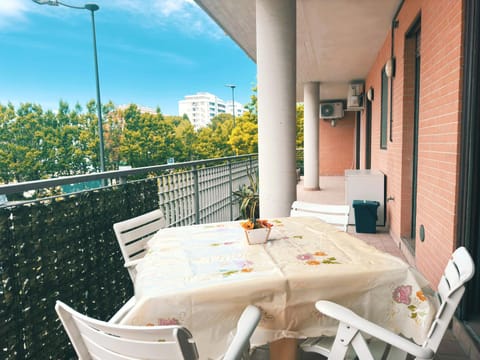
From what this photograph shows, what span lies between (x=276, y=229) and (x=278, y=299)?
0.77 m

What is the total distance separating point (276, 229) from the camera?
6.86ft

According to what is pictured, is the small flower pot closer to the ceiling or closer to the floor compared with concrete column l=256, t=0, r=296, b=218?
closer to the floor

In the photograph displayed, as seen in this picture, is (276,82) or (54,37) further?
(54,37)

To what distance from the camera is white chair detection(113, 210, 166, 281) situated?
2.15 m

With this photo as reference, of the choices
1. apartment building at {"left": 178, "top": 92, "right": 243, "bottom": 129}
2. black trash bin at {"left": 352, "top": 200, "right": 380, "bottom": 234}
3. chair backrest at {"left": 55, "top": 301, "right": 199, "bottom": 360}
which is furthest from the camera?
apartment building at {"left": 178, "top": 92, "right": 243, "bottom": 129}

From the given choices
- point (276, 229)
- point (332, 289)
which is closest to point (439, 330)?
point (332, 289)

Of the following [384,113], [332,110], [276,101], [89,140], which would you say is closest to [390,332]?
[276,101]

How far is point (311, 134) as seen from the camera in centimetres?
1039

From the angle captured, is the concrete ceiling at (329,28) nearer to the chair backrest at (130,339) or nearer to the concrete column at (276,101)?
the concrete column at (276,101)

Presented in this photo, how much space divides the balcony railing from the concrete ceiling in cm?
276

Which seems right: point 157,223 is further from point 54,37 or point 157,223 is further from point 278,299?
point 54,37

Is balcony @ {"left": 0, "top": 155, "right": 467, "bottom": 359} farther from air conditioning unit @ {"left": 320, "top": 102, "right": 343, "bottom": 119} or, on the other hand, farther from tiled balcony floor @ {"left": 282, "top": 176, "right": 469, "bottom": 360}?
air conditioning unit @ {"left": 320, "top": 102, "right": 343, "bottom": 119}

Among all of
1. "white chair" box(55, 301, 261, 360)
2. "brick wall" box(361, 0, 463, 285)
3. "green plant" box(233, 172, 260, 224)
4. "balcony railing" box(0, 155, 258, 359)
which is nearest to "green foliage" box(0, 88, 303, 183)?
"green plant" box(233, 172, 260, 224)

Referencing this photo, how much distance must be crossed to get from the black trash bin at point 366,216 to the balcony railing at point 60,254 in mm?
3006
